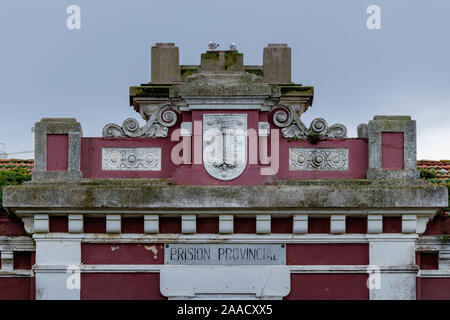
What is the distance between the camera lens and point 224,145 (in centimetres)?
1186

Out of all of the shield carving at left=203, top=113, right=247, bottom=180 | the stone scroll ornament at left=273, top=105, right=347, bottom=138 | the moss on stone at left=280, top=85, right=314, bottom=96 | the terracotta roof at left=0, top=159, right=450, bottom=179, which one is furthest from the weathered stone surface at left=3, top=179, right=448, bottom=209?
the terracotta roof at left=0, top=159, right=450, bottom=179

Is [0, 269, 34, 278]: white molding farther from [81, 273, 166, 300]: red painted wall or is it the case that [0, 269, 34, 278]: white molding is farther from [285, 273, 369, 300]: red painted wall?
[285, 273, 369, 300]: red painted wall

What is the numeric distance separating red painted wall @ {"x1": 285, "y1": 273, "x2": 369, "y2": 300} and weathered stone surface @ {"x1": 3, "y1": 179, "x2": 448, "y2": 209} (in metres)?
1.04

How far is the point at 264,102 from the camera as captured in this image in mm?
11938

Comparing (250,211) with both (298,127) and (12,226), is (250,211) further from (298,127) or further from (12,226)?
(12,226)

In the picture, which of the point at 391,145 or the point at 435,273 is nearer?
the point at 391,145

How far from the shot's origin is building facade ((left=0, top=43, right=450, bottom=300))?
1155cm

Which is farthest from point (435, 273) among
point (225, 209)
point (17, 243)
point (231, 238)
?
point (17, 243)

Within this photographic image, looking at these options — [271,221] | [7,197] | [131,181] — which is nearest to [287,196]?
[271,221]

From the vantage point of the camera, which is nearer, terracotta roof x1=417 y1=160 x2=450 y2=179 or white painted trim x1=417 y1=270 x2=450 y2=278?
white painted trim x1=417 y1=270 x2=450 y2=278

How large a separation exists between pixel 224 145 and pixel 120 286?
96.5 inches

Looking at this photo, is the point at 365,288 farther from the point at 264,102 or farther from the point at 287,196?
the point at 264,102

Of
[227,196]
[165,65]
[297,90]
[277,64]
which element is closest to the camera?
[227,196]

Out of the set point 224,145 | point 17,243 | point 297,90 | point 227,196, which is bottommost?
point 17,243
